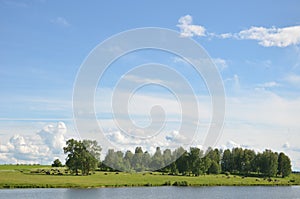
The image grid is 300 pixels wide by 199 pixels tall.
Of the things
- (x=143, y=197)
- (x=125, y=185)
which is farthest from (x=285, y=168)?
(x=143, y=197)

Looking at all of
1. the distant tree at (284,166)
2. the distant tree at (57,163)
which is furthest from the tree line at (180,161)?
the distant tree at (57,163)

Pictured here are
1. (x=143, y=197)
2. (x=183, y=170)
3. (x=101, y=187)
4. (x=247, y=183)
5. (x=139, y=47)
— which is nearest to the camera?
(x=139, y=47)

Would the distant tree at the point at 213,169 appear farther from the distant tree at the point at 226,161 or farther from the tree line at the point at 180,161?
the distant tree at the point at 226,161

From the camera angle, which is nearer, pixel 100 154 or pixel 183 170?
pixel 100 154

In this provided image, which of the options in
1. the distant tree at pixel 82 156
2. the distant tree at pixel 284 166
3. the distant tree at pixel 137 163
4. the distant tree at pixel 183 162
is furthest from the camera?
the distant tree at pixel 284 166

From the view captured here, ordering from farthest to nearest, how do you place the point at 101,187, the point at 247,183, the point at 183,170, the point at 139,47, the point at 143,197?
the point at 183,170, the point at 247,183, the point at 101,187, the point at 143,197, the point at 139,47

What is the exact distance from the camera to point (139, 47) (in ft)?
166

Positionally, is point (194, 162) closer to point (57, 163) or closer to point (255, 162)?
point (255, 162)

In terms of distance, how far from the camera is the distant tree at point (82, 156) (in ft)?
381

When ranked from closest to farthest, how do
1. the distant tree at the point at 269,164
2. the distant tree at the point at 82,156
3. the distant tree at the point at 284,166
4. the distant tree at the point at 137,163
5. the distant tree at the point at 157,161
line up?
the distant tree at the point at 82,156 → the distant tree at the point at 157,161 → the distant tree at the point at 137,163 → the distant tree at the point at 269,164 → the distant tree at the point at 284,166

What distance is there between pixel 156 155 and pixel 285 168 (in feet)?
169

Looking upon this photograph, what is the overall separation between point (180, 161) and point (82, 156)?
34764 mm

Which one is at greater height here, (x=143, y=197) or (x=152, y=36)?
(x=152, y=36)

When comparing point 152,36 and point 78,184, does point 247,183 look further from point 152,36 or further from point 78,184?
point 152,36
